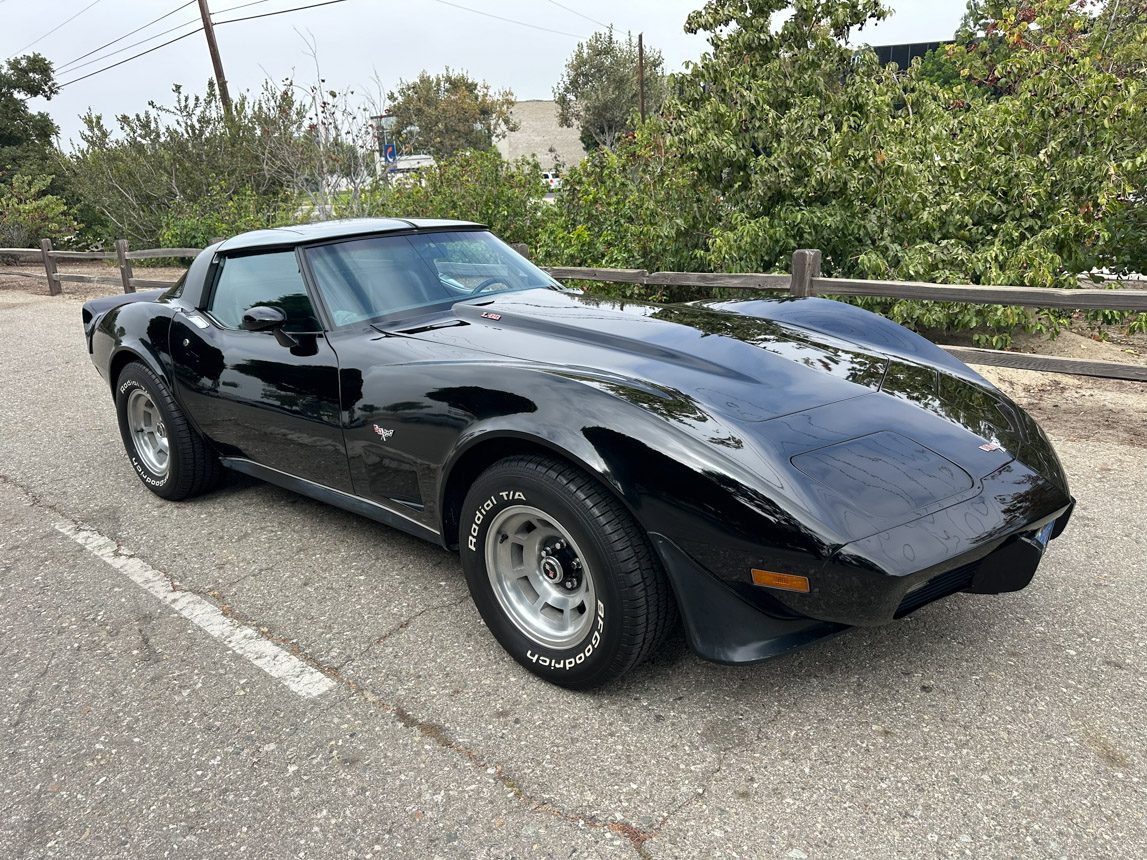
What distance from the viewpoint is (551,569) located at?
2523 millimetres

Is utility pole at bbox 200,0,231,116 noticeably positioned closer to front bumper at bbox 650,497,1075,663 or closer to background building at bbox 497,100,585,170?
front bumper at bbox 650,497,1075,663

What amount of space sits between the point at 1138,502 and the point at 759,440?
2.67 metres

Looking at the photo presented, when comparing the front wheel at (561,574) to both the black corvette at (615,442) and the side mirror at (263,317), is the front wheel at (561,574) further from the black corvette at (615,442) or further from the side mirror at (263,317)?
the side mirror at (263,317)

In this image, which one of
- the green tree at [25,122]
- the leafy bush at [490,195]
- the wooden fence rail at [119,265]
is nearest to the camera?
the leafy bush at [490,195]

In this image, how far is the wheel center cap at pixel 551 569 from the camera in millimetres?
2494

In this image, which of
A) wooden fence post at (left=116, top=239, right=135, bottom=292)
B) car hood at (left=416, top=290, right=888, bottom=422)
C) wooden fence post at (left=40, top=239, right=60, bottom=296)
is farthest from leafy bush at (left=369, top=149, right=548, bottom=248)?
wooden fence post at (left=40, top=239, right=60, bottom=296)

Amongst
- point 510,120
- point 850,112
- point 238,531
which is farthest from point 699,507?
point 510,120

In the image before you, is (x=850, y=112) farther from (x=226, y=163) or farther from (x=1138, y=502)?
(x=226, y=163)

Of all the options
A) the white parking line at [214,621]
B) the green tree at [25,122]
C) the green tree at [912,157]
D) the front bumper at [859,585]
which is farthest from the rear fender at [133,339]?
the green tree at [25,122]

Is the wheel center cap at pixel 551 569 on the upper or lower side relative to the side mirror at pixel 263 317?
lower

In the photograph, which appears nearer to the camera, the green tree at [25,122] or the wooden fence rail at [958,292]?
→ the wooden fence rail at [958,292]

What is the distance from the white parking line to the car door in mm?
621

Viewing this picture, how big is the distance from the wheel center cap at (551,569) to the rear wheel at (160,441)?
229 centimetres

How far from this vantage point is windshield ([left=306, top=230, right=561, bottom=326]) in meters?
3.35
